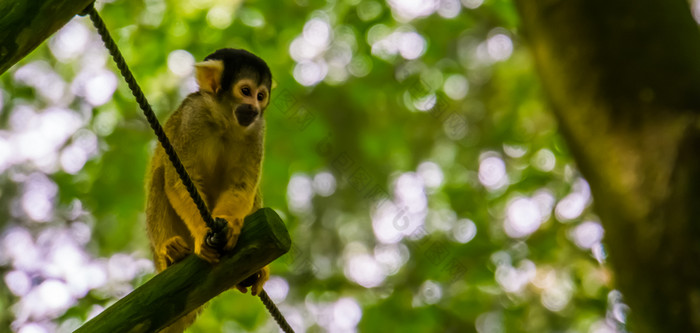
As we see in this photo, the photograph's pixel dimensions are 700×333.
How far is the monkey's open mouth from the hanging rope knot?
136 cm

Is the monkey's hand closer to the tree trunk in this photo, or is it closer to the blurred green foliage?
the tree trunk

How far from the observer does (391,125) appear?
734 centimetres

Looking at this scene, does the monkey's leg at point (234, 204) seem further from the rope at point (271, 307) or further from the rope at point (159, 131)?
the rope at point (159, 131)

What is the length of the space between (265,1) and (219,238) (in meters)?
4.09

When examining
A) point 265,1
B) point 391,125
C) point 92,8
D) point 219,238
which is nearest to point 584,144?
point 219,238

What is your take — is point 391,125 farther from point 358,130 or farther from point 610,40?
point 610,40

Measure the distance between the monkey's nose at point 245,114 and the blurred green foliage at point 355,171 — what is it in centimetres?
205

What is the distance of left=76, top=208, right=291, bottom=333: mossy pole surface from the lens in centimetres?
230

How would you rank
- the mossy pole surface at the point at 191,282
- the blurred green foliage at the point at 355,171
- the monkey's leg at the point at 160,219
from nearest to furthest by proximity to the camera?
1. the mossy pole surface at the point at 191,282
2. the monkey's leg at the point at 160,219
3. the blurred green foliage at the point at 355,171

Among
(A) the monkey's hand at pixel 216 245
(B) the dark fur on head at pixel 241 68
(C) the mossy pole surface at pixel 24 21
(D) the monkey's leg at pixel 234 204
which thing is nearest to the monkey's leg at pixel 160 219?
(D) the monkey's leg at pixel 234 204

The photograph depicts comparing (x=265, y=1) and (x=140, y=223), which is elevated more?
(x=265, y=1)

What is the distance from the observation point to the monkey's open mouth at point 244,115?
12.6ft

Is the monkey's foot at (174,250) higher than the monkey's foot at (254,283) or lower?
higher

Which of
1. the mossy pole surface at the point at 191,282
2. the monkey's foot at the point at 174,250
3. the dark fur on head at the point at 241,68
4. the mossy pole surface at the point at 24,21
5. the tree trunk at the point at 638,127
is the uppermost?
the mossy pole surface at the point at 24,21
